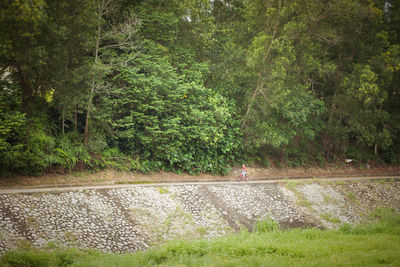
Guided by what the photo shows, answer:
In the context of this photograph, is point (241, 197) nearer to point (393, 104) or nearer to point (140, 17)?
point (140, 17)

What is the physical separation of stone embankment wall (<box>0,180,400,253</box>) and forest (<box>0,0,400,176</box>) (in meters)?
2.51

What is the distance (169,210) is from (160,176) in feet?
12.5

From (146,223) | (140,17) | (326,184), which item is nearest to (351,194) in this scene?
(326,184)

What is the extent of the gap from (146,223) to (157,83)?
6.54 metres

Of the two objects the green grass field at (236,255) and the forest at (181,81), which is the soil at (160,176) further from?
the green grass field at (236,255)

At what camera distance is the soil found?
10742 mm

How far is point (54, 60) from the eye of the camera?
11164 millimetres

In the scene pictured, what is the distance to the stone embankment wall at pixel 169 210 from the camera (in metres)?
8.31

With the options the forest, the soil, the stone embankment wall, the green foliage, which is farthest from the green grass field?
the green foliage

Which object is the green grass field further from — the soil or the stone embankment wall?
the soil

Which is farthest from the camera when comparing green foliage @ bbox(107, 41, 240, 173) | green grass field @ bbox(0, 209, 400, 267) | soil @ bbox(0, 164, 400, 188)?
green foliage @ bbox(107, 41, 240, 173)

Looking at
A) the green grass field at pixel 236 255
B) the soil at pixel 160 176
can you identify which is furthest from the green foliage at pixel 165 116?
the green grass field at pixel 236 255

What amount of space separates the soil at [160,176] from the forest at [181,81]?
1.19 feet

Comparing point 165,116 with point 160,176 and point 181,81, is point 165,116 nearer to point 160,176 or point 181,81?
point 181,81
